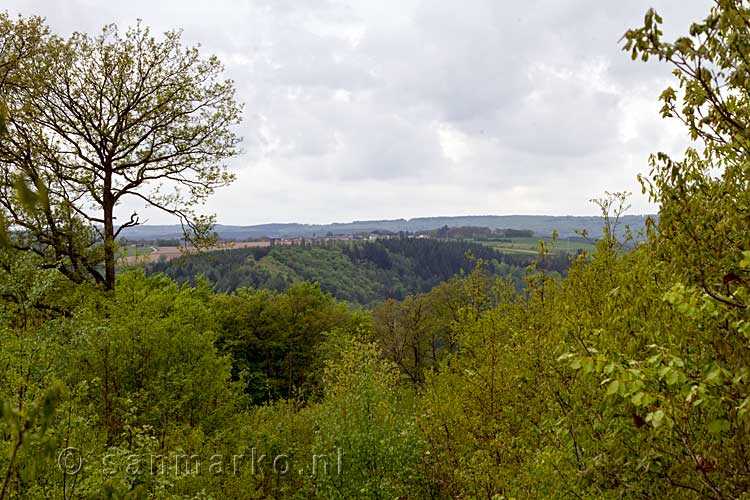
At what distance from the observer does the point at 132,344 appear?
16844 millimetres

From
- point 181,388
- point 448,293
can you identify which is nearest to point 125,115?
point 181,388

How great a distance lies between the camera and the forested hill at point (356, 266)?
97.3m

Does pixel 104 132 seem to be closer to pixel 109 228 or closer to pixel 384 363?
pixel 109 228

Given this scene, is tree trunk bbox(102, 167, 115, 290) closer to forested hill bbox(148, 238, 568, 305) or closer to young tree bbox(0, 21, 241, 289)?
young tree bbox(0, 21, 241, 289)

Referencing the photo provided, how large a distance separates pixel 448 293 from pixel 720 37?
44.1m

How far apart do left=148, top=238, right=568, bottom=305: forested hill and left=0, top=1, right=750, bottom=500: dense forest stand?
188ft

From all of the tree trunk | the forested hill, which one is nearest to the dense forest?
the tree trunk

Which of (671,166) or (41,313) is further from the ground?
(671,166)

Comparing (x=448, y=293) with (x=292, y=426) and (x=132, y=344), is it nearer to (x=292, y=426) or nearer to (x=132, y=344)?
(x=292, y=426)

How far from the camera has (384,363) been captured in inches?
1049

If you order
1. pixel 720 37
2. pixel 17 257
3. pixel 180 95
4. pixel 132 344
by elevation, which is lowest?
pixel 132 344

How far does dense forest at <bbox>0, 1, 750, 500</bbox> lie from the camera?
542cm

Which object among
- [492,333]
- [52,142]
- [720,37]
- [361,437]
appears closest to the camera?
[720,37]

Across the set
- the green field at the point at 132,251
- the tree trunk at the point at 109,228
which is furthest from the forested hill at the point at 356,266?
the tree trunk at the point at 109,228
